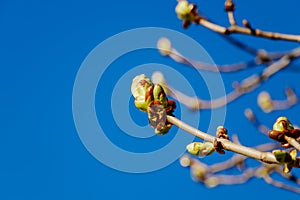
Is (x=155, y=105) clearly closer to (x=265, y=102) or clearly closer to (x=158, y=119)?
(x=158, y=119)

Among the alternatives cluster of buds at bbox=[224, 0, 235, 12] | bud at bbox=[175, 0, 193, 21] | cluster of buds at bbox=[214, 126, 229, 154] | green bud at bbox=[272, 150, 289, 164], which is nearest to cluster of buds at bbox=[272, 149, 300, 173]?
green bud at bbox=[272, 150, 289, 164]

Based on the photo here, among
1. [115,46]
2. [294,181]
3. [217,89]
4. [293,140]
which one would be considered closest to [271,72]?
[217,89]

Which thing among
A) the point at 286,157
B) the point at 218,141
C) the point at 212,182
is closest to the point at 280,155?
the point at 286,157

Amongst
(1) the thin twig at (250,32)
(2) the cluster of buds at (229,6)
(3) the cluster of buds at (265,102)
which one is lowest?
(1) the thin twig at (250,32)

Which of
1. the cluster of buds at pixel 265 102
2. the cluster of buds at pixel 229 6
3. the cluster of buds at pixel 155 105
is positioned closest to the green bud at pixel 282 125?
the cluster of buds at pixel 155 105

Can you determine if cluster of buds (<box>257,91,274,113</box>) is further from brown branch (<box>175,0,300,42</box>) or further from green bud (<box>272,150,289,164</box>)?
green bud (<box>272,150,289,164</box>)

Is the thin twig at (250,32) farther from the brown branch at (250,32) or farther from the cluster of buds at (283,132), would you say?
the cluster of buds at (283,132)

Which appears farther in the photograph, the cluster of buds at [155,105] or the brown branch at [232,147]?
the cluster of buds at [155,105]

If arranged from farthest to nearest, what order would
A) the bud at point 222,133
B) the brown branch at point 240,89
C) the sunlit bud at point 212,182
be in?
1. the sunlit bud at point 212,182
2. the brown branch at point 240,89
3. the bud at point 222,133
